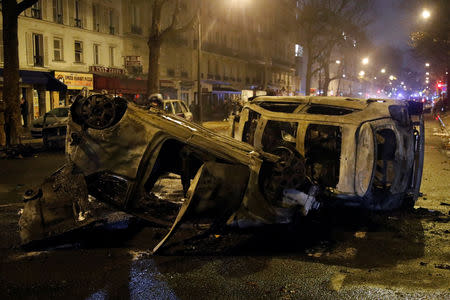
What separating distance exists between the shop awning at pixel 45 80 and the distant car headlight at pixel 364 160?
24404mm

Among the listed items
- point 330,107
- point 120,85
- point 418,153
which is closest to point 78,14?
point 120,85

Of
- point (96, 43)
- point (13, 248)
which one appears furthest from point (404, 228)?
point (96, 43)

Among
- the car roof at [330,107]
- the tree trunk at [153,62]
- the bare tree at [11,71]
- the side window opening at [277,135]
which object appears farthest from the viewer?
the tree trunk at [153,62]

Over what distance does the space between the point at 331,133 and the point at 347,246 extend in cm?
Answer: 209

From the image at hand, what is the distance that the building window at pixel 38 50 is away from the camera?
Result: 2683 cm

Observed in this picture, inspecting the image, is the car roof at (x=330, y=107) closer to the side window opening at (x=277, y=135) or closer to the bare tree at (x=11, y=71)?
the side window opening at (x=277, y=135)

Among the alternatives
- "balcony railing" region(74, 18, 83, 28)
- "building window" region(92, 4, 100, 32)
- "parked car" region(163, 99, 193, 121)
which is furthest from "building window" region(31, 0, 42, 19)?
"parked car" region(163, 99, 193, 121)

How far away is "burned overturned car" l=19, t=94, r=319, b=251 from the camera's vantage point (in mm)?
4527

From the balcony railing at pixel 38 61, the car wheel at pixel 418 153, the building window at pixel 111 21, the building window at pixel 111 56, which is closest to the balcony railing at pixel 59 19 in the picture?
the balcony railing at pixel 38 61

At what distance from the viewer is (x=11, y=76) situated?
1480cm

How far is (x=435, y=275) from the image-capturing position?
4.38 metres

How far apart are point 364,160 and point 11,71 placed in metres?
13.8

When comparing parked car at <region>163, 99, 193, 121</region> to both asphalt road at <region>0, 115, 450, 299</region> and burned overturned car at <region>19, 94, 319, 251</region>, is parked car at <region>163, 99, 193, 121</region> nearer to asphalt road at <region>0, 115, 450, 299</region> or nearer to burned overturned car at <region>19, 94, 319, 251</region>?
asphalt road at <region>0, 115, 450, 299</region>

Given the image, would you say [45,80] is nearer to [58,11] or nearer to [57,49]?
[57,49]
